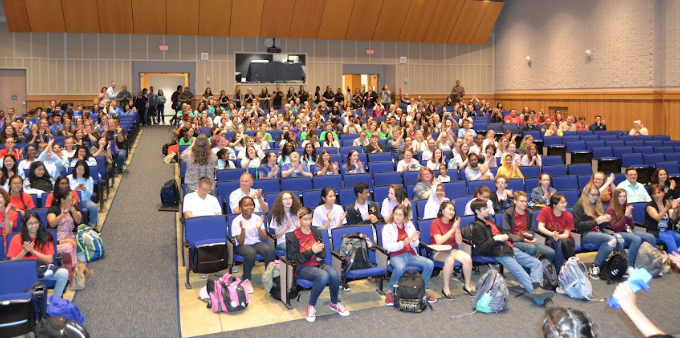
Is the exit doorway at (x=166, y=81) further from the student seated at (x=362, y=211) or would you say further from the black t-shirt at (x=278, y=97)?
the student seated at (x=362, y=211)

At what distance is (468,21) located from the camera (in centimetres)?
2167

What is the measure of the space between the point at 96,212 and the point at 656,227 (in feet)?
25.7

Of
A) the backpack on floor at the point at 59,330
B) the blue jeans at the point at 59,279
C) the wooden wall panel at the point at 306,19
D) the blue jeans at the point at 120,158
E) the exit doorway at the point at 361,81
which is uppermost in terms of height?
the wooden wall panel at the point at 306,19

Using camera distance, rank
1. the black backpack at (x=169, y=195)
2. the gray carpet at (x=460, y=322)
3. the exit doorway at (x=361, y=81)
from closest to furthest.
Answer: the gray carpet at (x=460, y=322) → the black backpack at (x=169, y=195) → the exit doorway at (x=361, y=81)

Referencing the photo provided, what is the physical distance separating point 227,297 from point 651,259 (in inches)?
207

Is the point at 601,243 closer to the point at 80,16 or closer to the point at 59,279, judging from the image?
the point at 59,279

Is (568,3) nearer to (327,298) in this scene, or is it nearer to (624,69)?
(624,69)

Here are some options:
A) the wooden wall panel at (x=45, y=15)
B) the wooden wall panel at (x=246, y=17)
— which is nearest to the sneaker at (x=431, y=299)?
the wooden wall panel at (x=246, y=17)

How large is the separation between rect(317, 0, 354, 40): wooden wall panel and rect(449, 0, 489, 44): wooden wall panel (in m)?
4.38

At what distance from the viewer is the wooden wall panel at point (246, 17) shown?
739 inches

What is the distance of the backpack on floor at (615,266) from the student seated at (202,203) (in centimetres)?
484

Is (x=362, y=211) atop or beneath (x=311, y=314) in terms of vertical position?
atop

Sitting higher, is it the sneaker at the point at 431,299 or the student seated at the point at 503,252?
the student seated at the point at 503,252

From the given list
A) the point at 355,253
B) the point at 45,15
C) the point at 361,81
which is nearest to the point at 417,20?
the point at 361,81
